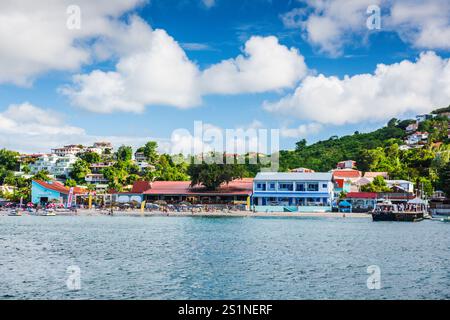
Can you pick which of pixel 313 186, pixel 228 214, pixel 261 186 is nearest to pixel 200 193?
pixel 261 186

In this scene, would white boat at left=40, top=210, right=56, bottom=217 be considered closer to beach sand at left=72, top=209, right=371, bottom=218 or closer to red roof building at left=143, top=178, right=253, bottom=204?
beach sand at left=72, top=209, right=371, bottom=218

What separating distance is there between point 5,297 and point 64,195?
64790 millimetres

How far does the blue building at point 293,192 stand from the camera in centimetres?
7156

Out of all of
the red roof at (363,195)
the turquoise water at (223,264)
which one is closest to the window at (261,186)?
the red roof at (363,195)

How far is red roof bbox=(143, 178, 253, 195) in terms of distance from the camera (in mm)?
76812

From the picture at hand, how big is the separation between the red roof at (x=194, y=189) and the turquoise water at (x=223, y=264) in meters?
34.6

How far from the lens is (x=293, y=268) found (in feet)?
81.8

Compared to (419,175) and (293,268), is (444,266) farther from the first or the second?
(419,175)

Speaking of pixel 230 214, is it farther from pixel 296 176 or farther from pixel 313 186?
pixel 313 186

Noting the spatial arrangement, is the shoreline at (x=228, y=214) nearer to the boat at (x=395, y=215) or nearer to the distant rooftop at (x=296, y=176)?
the boat at (x=395, y=215)

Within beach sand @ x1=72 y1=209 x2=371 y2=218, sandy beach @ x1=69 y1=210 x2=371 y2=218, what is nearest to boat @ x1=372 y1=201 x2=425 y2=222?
beach sand @ x1=72 y1=209 x2=371 y2=218

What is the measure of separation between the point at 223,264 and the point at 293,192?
47.7 meters

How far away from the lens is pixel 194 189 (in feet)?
259
